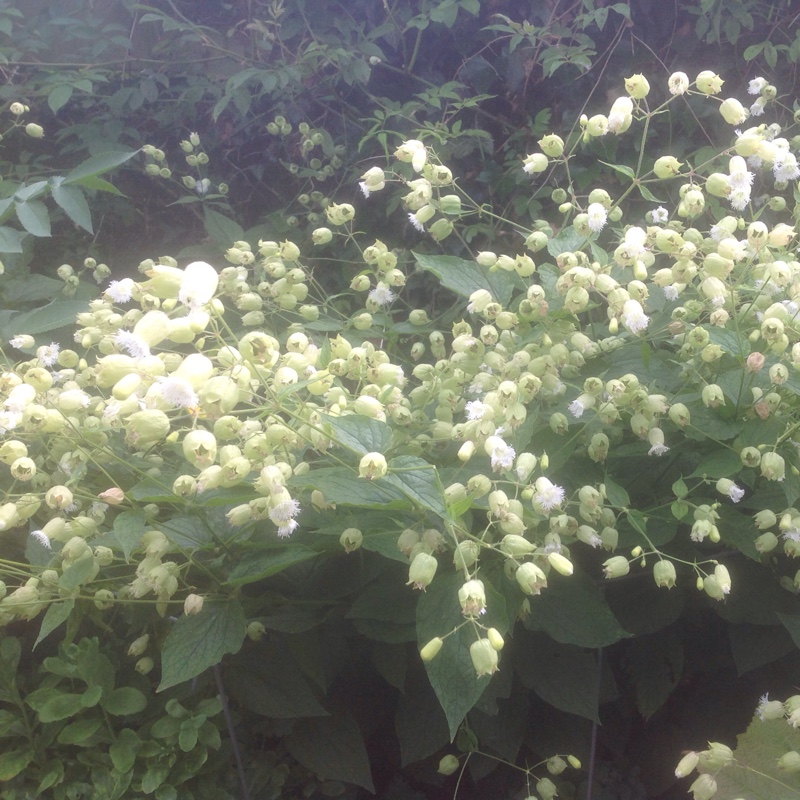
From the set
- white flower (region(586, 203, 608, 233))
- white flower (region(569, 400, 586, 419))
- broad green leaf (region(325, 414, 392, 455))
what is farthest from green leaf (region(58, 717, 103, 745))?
white flower (region(586, 203, 608, 233))

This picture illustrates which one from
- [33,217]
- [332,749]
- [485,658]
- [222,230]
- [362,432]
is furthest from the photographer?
[222,230]

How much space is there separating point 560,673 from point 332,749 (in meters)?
0.40

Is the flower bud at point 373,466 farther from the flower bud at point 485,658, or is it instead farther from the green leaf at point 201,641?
the green leaf at point 201,641

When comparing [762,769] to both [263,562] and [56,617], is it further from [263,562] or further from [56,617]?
[56,617]

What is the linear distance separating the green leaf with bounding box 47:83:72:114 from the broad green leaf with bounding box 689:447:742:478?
2111 millimetres

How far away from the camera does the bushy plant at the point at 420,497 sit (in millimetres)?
876

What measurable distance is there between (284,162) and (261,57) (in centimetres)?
36

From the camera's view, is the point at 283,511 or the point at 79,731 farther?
the point at 79,731

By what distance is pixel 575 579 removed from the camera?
1098 mm

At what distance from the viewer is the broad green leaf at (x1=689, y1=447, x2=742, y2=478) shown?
38.8 inches

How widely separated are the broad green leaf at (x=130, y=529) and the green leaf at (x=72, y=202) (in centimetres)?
88

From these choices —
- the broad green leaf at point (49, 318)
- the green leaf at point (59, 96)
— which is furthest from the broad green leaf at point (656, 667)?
the green leaf at point (59, 96)

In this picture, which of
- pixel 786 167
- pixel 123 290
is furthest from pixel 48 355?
pixel 786 167

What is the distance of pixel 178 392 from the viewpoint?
2.55 ft
